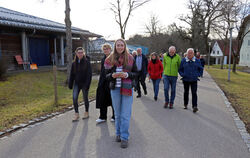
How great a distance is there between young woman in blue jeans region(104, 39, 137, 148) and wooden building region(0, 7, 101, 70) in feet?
33.4

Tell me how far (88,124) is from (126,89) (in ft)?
5.96

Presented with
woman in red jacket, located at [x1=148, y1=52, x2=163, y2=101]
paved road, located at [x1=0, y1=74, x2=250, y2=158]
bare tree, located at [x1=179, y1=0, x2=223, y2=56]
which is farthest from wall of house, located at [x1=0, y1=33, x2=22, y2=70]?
bare tree, located at [x1=179, y1=0, x2=223, y2=56]

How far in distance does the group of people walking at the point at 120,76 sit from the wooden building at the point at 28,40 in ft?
27.5

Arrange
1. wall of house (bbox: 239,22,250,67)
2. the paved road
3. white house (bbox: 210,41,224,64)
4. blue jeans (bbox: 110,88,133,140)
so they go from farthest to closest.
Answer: white house (bbox: 210,41,224,64) < wall of house (bbox: 239,22,250,67) < blue jeans (bbox: 110,88,133,140) < the paved road

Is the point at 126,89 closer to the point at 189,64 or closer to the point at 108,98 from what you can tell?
the point at 108,98

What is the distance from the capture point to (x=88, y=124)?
489 cm

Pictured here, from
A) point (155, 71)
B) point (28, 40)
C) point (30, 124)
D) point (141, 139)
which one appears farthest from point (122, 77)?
point (28, 40)

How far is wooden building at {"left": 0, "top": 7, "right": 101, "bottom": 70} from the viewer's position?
44.6 feet

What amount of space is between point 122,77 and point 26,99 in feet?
18.4

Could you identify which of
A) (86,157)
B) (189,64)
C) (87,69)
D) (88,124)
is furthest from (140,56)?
(86,157)

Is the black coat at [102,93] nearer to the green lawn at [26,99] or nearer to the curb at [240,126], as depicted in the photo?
the green lawn at [26,99]

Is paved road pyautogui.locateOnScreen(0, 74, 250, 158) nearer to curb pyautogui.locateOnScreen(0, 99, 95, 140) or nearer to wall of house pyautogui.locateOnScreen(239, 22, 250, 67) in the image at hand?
curb pyautogui.locateOnScreen(0, 99, 95, 140)

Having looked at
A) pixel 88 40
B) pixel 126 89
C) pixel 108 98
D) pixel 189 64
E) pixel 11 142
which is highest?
pixel 88 40

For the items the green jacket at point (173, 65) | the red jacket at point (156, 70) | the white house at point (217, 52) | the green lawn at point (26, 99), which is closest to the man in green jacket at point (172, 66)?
the green jacket at point (173, 65)
